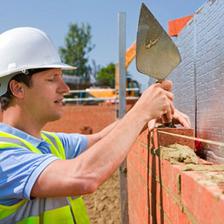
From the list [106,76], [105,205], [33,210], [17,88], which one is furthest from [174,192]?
[106,76]

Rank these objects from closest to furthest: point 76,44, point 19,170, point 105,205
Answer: point 19,170
point 105,205
point 76,44

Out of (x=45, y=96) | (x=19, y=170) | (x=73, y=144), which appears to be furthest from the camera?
(x=73, y=144)

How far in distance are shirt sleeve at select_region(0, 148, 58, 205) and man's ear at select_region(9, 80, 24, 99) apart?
0.39 meters

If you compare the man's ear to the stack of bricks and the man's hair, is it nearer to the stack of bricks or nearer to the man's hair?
the man's hair

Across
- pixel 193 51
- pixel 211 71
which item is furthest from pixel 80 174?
pixel 193 51

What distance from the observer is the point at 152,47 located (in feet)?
6.74

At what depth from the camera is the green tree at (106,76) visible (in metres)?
54.5

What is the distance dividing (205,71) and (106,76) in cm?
5407

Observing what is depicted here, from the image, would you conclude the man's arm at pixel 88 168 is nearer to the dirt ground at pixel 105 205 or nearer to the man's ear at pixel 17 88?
the man's ear at pixel 17 88

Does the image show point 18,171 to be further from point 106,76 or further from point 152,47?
point 106,76

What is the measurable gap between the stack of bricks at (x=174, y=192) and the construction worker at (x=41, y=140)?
0.26 meters

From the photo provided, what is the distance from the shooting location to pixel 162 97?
1788 millimetres

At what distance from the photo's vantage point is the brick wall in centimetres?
225

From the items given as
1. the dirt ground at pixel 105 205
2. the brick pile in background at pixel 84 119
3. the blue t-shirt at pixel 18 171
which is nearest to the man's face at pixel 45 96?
the blue t-shirt at pixel 18 171
